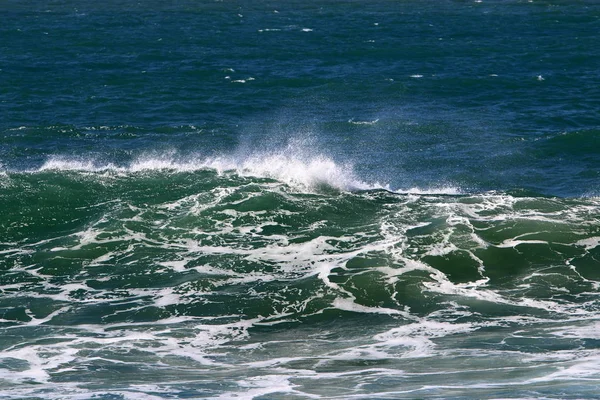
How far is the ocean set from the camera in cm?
1956

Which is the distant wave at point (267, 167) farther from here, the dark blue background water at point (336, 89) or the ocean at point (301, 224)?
the dark blue background water at point (336, 89)

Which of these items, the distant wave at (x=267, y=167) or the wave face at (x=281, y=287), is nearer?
the wave face at (x=281, y=287)

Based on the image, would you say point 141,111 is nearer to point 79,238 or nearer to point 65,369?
point 79,238

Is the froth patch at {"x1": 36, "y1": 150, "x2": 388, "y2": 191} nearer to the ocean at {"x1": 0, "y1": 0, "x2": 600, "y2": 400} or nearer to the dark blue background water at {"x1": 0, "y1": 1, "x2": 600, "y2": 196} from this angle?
the ocean at {"x1": 0, "y1": 0, "x2": 600, "y2": 400}

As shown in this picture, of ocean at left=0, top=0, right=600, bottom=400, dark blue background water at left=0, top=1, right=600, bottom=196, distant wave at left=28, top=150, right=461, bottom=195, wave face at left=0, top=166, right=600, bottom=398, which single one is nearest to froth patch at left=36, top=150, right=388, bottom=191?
distant wave at left=28, top=150, right=461, bottom=195

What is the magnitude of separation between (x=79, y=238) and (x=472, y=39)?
37393 mm

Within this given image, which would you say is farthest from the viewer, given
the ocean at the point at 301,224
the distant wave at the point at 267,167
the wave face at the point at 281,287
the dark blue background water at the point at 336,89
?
the dark blue background water at the point at 336,89

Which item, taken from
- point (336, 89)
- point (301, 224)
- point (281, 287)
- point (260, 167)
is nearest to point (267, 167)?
point (260, 167)

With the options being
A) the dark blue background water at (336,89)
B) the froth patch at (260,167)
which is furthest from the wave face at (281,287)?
the dark blue background water at (336,89)

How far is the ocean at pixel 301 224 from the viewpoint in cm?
1956

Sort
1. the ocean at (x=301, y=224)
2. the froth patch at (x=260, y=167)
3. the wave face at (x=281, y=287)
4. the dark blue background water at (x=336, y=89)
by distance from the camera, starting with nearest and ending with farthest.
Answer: the wave face at (x=281, y=287)
the ocean at (x=301, y=224)
the froth patch at (x=260, y=167)
the dark blue background water at (x=336, y=89)

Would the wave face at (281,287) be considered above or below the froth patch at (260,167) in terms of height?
below

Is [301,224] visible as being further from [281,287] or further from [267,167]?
[267,167]

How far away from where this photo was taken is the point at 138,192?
31.2 meters
